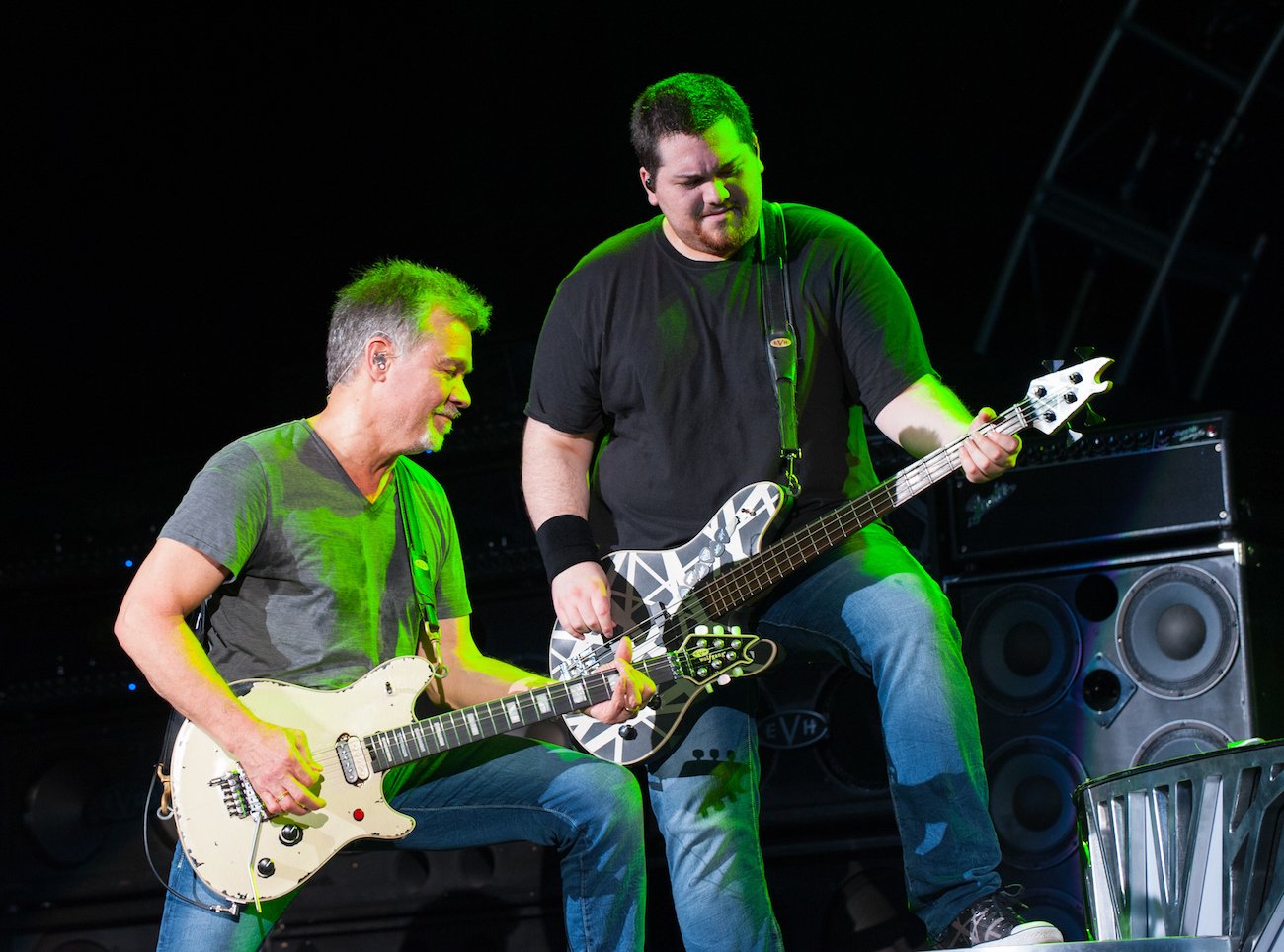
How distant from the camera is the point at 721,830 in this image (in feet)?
10.7

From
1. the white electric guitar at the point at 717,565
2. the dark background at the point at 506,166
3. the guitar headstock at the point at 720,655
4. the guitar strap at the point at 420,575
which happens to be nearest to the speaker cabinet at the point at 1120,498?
the white electric guitar at the point at 717,565

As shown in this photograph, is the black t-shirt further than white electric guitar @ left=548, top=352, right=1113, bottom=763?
Yes

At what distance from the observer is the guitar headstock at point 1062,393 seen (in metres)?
3.00

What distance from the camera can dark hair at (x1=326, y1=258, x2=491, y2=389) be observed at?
3740 mm

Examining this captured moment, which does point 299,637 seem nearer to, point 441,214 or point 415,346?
point 415,346

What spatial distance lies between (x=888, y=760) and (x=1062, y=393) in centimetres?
85

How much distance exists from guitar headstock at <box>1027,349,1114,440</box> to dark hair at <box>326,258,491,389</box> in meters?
1.55

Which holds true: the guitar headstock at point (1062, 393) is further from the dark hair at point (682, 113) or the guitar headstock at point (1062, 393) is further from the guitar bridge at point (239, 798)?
the guitar bridge at point (239, 798)

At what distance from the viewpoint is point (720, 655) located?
124 inches

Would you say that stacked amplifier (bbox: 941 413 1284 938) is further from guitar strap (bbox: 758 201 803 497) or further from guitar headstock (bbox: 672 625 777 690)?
guitar headstock (bbox: 672 625 777 690)

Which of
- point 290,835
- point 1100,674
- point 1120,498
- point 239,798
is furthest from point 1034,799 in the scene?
point 239,798

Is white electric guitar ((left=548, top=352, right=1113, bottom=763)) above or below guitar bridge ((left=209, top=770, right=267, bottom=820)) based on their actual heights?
above

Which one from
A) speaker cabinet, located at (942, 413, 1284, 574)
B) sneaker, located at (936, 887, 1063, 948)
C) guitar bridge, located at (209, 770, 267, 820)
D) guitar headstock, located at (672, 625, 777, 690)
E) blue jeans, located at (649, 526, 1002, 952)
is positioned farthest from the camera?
speaker cabinet, located at (942, 413, 1284, 574)

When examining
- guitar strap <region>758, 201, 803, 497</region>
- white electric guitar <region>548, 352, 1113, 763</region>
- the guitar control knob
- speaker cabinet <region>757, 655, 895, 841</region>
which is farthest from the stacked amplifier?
the guitar control knob
